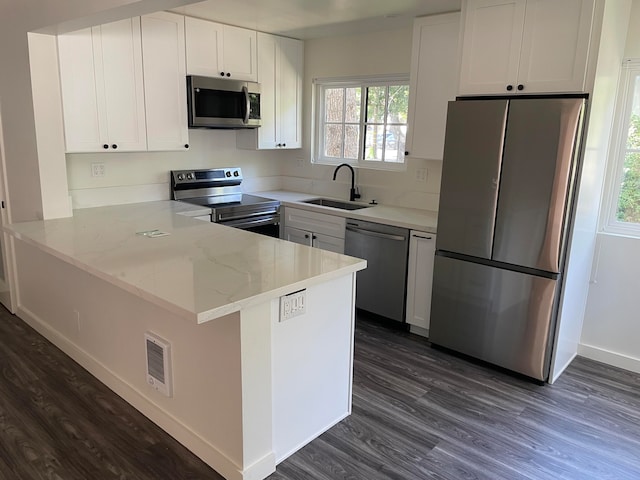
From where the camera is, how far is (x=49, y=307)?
3.42 metres

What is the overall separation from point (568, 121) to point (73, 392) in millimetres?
3187

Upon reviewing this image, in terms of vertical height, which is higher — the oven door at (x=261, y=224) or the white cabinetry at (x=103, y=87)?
the white cabinetry at (x=103, y=87)

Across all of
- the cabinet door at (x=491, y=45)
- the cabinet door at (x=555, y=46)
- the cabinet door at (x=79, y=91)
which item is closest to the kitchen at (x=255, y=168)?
the cabinet door at (x=79, y=91)

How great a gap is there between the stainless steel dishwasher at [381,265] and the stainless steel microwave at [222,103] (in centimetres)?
135

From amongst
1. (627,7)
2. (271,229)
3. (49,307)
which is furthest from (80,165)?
(627,7)

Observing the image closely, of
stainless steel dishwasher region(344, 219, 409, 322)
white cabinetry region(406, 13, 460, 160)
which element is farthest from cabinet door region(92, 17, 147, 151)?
white cabinetry region(406, 13, 460, 160)

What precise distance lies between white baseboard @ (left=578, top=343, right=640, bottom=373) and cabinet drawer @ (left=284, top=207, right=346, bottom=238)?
1967 millimetres

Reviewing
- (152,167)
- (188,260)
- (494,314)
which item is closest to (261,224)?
(152,167)

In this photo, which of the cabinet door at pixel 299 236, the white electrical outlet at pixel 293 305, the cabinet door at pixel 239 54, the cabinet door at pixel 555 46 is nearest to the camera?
the white electrical outlet at pixel 293 305

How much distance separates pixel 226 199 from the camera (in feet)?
14.9

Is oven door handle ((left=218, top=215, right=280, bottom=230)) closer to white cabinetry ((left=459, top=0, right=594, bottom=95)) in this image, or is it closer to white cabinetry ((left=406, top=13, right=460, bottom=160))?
white cabinetry ((left=406, top=13, right=460, bottom=160))

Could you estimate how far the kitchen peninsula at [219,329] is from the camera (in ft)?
6.59

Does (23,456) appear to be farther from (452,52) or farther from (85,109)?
(452,52)

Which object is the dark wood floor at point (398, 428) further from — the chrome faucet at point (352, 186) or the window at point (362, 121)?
the window at point (362, 121)
